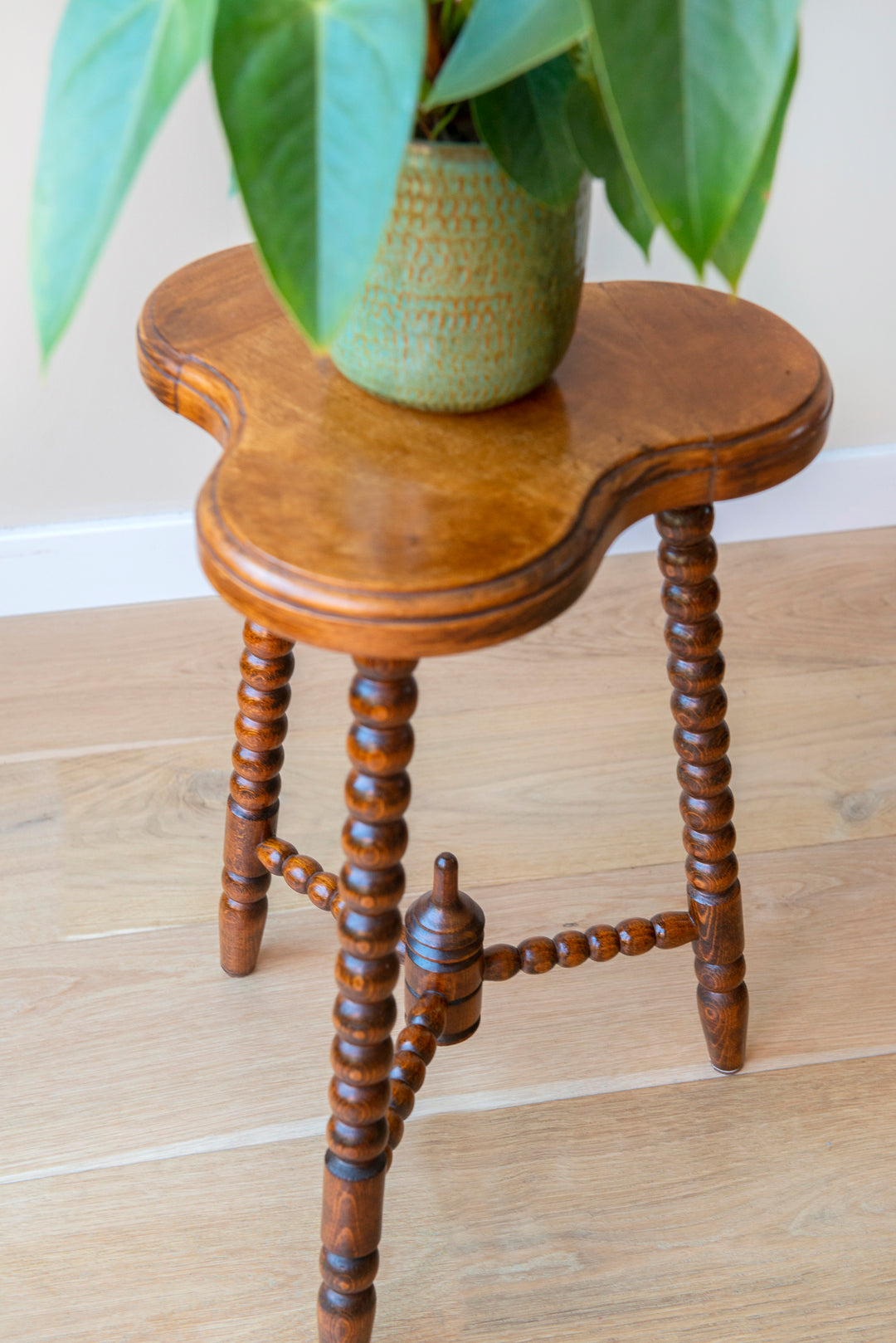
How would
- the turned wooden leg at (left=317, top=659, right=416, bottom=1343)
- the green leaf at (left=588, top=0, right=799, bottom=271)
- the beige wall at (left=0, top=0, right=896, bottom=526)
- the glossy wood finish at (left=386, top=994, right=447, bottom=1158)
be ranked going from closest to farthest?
1. the green leaf at (left=588, top=0, right=799, bottom=271)
2. the turned wooden leg at (left=317, top=659, right=416, bottom=1343)
3. the glossy wood finish at (left=386, top=994, right=447, bottom=1158)
4. the beige wall at (left=0, top=0, right=896, bottom=526)

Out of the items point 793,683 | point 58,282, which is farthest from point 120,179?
point 793,683

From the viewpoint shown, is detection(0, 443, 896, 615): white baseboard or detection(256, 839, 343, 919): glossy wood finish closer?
detection(256, 839, 343, 919): glossy wood finish

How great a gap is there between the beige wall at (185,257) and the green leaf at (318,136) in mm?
790

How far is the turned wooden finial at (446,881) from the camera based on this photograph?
0.80 m

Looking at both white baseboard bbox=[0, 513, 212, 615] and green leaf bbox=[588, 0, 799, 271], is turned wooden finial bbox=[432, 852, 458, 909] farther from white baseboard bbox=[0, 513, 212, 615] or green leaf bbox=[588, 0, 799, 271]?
white baseboard bbox=[0, 513, 212, 615]

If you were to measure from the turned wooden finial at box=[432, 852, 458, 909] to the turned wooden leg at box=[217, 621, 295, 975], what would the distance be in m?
0.16

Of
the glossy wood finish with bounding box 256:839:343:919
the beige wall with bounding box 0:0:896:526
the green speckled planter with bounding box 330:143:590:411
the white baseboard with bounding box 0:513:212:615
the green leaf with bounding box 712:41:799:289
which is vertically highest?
the green leaf with bounding box 712:41:799:289

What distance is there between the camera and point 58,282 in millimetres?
426

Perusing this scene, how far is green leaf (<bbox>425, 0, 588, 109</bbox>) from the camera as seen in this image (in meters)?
0.44

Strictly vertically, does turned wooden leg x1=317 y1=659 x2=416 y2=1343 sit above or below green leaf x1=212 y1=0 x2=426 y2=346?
below

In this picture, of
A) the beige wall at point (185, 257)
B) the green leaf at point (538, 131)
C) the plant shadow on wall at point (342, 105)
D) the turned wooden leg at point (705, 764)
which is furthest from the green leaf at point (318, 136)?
the beige wall at point (185, 257)

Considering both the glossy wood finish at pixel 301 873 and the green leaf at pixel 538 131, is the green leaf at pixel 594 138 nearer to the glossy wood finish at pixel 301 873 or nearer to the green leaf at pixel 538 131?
the green leaf at pixel 538 131

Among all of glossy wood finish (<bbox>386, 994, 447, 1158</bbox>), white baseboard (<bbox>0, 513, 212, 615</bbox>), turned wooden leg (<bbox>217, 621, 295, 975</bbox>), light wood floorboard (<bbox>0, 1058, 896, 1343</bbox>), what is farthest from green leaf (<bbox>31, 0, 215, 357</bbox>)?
white baseboard (<bbox>0, 513, 212, 615</bbox>)

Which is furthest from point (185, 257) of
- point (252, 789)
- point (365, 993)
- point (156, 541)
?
point (365, 993)
